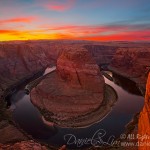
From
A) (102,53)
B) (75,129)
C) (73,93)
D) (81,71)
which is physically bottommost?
(75,129)

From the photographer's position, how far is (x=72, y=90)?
54.7 m

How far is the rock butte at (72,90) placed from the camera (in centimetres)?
4722

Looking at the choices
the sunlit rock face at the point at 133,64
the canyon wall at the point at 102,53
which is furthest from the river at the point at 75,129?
the canyon wall at the point at 102,53

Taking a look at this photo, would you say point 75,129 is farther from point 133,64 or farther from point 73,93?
point 133,64

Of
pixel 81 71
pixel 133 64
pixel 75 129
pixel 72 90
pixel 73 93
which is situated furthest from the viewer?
pixel 133 64

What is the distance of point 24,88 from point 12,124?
29.5m

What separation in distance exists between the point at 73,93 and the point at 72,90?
6.62 ft

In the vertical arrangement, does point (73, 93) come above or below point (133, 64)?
→ below

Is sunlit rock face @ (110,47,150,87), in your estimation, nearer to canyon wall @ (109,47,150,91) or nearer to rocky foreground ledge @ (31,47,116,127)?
canyon wall @ (109,47,150,91)

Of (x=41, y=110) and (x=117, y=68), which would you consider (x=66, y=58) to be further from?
(x=117, y=68)

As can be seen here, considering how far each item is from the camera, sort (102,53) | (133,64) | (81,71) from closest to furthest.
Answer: (81,71) < (133,64) < (102,53)

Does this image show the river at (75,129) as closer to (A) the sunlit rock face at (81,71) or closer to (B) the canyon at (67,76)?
(B) the canyon at (67,76)

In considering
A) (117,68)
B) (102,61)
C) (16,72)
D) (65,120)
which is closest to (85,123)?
(65,120)

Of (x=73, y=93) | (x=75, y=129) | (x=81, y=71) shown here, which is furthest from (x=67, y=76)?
(x=75, y=129)
